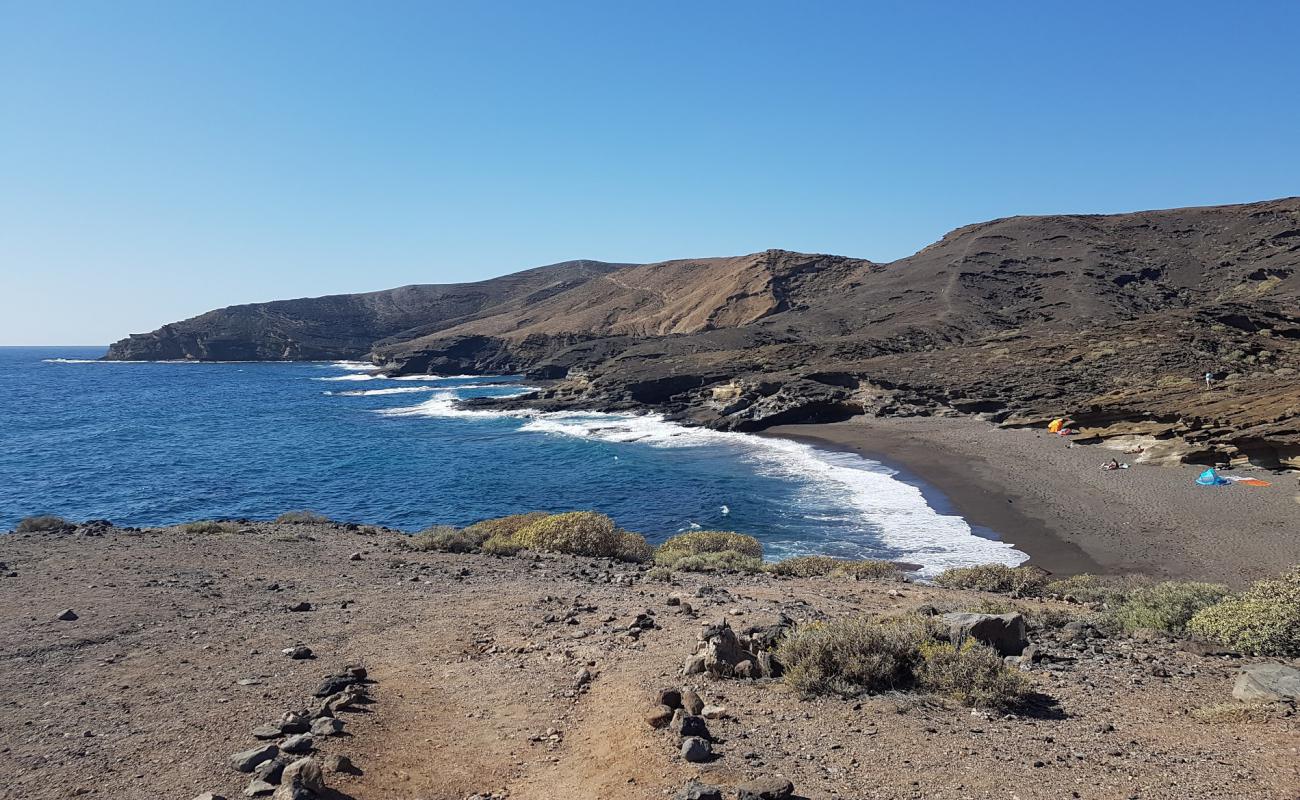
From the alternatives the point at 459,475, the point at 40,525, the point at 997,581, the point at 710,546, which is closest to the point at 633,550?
the point at 710,546

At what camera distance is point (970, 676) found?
6.80 meters

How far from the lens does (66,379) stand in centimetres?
10588

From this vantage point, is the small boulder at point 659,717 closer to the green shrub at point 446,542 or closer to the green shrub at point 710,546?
the green shrub at point 710,546

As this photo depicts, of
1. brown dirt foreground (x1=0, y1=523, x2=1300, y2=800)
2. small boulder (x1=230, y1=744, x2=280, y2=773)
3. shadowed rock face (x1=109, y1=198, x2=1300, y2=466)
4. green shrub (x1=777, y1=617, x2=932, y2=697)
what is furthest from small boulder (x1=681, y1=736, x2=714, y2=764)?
shadowed rock face (x1=109, y1=198, x2=1300, y2=466)

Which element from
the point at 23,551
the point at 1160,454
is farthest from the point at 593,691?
the point at 1160,454

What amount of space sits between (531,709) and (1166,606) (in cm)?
826

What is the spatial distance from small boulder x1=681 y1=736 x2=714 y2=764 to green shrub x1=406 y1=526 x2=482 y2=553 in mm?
11861

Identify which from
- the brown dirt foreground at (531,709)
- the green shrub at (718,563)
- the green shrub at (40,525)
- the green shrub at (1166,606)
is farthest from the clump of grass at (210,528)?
the green shrub at (1166,606)

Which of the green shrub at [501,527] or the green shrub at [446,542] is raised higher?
the green shrub at [446,542]

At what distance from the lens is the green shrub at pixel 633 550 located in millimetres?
16695

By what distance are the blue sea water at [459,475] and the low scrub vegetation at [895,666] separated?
11.8 m

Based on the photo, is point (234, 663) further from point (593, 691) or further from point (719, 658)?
point (719, 658)

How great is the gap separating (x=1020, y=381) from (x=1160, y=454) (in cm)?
1875

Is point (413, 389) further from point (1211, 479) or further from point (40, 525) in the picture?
point (1211, 479)
